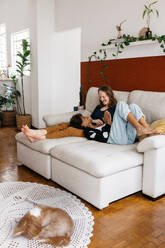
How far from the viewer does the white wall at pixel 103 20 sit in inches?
135

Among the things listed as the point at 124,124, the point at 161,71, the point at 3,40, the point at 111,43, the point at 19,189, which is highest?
the point at 3,40

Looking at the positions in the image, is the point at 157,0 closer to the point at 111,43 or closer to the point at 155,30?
the point at 155,30

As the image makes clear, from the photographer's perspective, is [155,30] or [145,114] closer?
[145,114]

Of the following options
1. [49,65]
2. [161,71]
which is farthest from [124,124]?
[49,65]

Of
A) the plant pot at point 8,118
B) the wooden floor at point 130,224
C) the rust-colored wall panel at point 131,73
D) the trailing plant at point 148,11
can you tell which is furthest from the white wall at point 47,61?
the wooden floor at point 130,224

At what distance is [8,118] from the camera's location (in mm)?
5777

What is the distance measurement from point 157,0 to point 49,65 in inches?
98.5

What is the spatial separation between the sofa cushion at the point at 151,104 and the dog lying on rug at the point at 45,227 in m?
1.55

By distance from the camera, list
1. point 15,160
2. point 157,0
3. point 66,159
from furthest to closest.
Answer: point 15,160
point 157,0
point 66,159

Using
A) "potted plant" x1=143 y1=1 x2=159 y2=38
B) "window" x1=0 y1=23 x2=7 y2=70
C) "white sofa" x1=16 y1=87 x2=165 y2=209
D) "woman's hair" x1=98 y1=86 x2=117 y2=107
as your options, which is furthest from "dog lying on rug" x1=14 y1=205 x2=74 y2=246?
"window" x1=0 y1=23 x2=7 y2=70

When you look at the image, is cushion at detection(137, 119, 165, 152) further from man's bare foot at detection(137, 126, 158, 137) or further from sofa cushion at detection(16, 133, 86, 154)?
sofa cushion at detection(16, 133, 86, 154)

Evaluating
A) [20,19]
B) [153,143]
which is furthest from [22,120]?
[153,143]

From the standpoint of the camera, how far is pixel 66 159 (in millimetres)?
2510

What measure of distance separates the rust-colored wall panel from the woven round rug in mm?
1861
